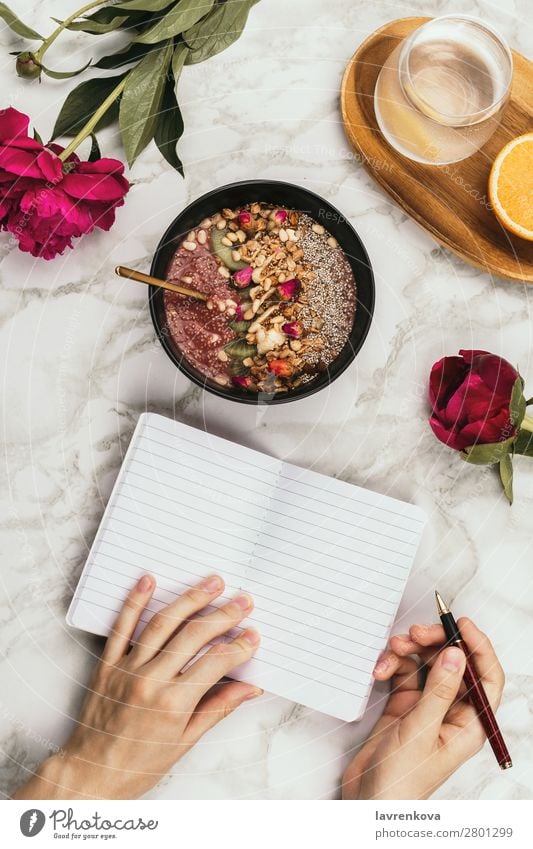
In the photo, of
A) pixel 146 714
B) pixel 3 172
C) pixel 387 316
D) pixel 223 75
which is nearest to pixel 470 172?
pixel 387 316

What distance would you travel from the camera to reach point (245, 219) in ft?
1.84

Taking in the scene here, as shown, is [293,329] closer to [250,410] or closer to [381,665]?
[250,410]

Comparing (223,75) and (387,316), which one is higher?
(223,75)

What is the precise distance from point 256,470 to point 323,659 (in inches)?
7.2

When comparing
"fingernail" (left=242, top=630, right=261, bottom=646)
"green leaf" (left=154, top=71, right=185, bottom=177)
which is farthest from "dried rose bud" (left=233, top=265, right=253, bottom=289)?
"fingernail" (left=242, top=630, right=261, bottom=646)

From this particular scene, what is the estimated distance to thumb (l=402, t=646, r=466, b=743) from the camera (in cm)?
57

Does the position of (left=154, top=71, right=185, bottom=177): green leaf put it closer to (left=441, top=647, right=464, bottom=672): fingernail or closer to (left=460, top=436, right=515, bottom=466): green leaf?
(left=460, top=436, right=515, bottom=466): green leaf

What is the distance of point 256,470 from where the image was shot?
1.94 ft

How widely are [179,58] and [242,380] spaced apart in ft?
0.91

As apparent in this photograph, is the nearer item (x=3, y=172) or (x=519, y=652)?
(x=3, y=172)

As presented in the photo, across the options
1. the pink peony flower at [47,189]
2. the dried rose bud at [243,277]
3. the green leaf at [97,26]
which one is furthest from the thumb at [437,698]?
the green leaf at [97,26]

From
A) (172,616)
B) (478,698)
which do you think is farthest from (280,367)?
(478,698)
